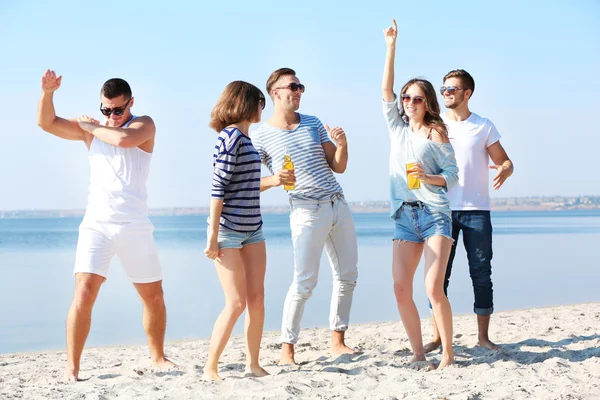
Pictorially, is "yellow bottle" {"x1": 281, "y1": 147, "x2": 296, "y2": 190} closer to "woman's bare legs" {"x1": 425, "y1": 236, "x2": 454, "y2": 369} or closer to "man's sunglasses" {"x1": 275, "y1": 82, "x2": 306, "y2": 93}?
"man's sunglasses" {"x1": 275, "y1": 82, "x2": 306, "y2": 93}

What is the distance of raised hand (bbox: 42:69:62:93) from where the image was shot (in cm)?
434

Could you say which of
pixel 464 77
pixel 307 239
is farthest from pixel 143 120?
pixel 464 77

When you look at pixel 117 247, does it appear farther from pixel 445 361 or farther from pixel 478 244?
pixel 478 244

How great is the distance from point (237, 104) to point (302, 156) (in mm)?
871

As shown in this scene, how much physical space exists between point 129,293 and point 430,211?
6629 millimetres

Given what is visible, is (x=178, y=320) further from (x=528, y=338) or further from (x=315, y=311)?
(x=528, y=338)

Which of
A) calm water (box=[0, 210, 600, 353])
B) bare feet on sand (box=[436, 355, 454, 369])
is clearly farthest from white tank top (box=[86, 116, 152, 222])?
calm water (box=[0, 210, 600, 353])

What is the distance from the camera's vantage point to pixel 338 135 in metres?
4.75

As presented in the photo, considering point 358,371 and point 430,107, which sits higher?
point 430,107

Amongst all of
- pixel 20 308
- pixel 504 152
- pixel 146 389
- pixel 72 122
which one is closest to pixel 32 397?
pixel 146 389

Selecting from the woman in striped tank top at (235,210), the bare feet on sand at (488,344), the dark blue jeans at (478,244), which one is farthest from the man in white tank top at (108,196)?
the bare feet on sand at (488,344)

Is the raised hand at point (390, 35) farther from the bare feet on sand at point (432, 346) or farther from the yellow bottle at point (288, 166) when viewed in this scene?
the bare feet on sand at point (432, 346)

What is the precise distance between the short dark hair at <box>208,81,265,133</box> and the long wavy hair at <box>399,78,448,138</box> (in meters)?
1.02

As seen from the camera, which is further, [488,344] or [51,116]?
[488,344]
